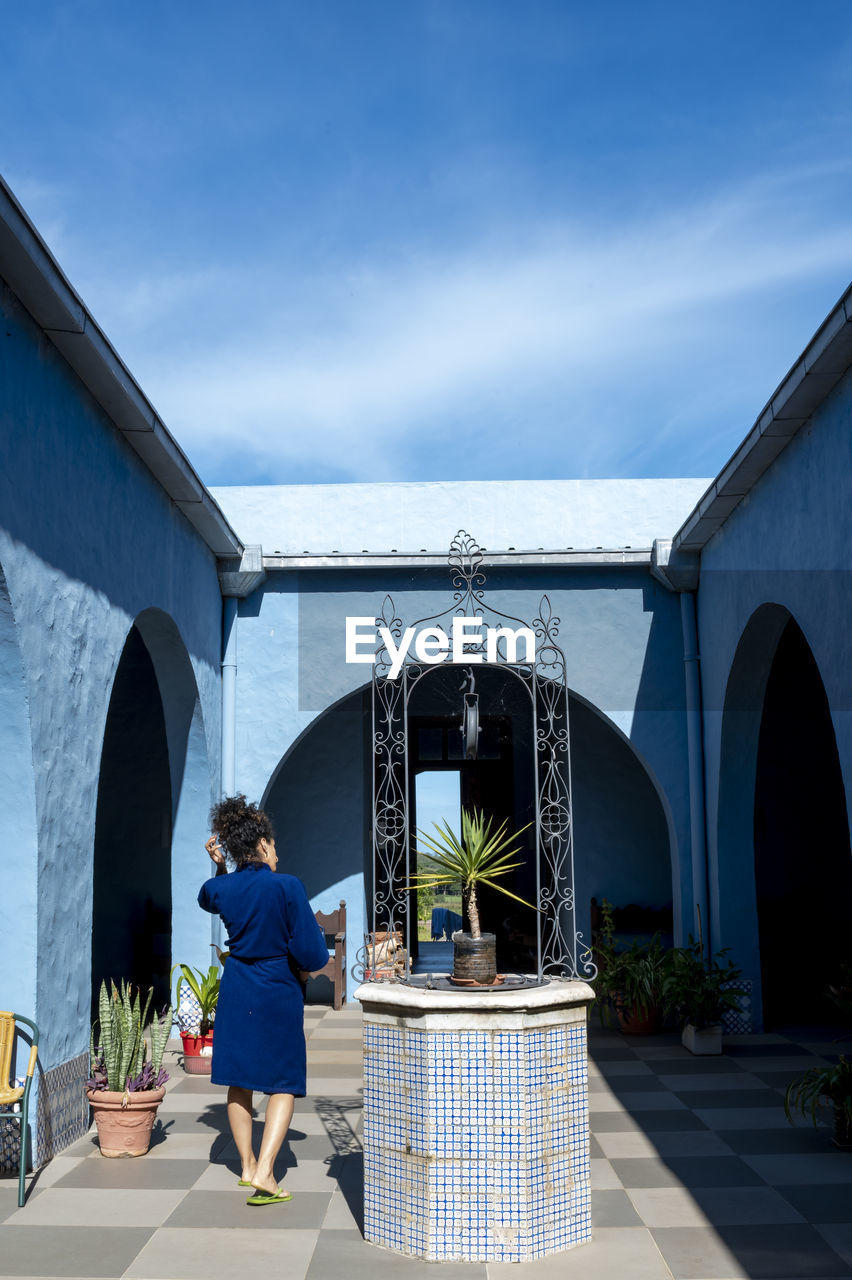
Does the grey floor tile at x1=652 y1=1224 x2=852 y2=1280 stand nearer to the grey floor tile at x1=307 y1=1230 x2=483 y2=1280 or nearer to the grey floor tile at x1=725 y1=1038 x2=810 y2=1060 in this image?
the grey floor tile at x1=307 y1=1230 x2=483 y2=1280

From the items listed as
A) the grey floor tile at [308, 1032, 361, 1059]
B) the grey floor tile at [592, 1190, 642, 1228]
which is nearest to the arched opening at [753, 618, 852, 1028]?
the grey floor tile at [308, 1032, 361, 1059]

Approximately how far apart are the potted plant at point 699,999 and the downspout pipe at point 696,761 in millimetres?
674

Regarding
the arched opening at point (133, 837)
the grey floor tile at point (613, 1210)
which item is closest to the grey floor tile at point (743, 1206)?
the grey floor tile at point (613, 1210)

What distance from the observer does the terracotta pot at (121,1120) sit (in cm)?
537

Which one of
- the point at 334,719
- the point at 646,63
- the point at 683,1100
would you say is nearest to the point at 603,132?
the point at 646,63

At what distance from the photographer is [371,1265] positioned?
3.98 metres

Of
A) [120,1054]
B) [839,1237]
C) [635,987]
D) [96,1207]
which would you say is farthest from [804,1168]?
[635,987]

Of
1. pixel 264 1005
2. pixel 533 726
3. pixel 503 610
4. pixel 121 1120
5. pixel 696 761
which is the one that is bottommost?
pixel 121 1120

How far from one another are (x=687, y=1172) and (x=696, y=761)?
4.44 meters

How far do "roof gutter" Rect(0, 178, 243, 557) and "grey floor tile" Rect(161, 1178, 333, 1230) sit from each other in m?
3.88

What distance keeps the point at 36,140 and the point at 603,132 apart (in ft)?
9.63

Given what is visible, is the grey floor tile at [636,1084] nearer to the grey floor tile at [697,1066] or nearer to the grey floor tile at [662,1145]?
the grey floor tile at [697,1066]

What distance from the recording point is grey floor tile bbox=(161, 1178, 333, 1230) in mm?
4418

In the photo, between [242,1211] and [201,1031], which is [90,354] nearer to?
[242,1211]
